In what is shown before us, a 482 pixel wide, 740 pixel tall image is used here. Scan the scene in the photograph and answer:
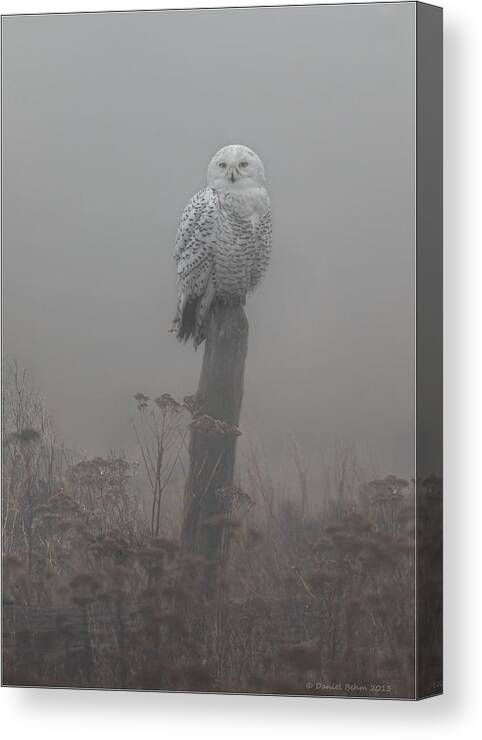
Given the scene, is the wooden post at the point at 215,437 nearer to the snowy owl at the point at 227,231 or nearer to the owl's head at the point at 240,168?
the snowy owl at the point at 227,231

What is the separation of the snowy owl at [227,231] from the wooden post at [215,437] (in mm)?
60

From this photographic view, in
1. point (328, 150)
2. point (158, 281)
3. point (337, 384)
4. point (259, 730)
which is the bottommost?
point (259, 730)

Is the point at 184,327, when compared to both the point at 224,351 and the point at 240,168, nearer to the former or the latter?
the point at 224,351

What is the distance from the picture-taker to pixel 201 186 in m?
4.56

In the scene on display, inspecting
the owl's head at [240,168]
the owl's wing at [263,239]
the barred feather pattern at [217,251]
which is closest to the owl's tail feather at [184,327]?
the barred feather pattern at [217,251]

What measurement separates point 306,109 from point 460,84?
409 millimetres

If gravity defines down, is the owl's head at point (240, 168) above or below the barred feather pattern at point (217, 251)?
above

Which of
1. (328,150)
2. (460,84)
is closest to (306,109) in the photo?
(328,150)

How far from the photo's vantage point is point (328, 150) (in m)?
4.48

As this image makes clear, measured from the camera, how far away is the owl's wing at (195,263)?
454cm

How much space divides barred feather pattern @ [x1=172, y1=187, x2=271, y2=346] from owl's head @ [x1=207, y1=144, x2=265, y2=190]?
23 mm

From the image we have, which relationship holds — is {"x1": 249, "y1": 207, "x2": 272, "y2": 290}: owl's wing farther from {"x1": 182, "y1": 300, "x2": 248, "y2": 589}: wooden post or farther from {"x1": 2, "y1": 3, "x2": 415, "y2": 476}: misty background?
{"x1": 182, "y1": 300, "x2": 248, "y2": 589}: wooden post

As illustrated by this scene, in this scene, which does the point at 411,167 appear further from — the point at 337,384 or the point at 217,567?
the point at 217,567

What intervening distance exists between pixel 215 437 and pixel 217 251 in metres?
0.49
